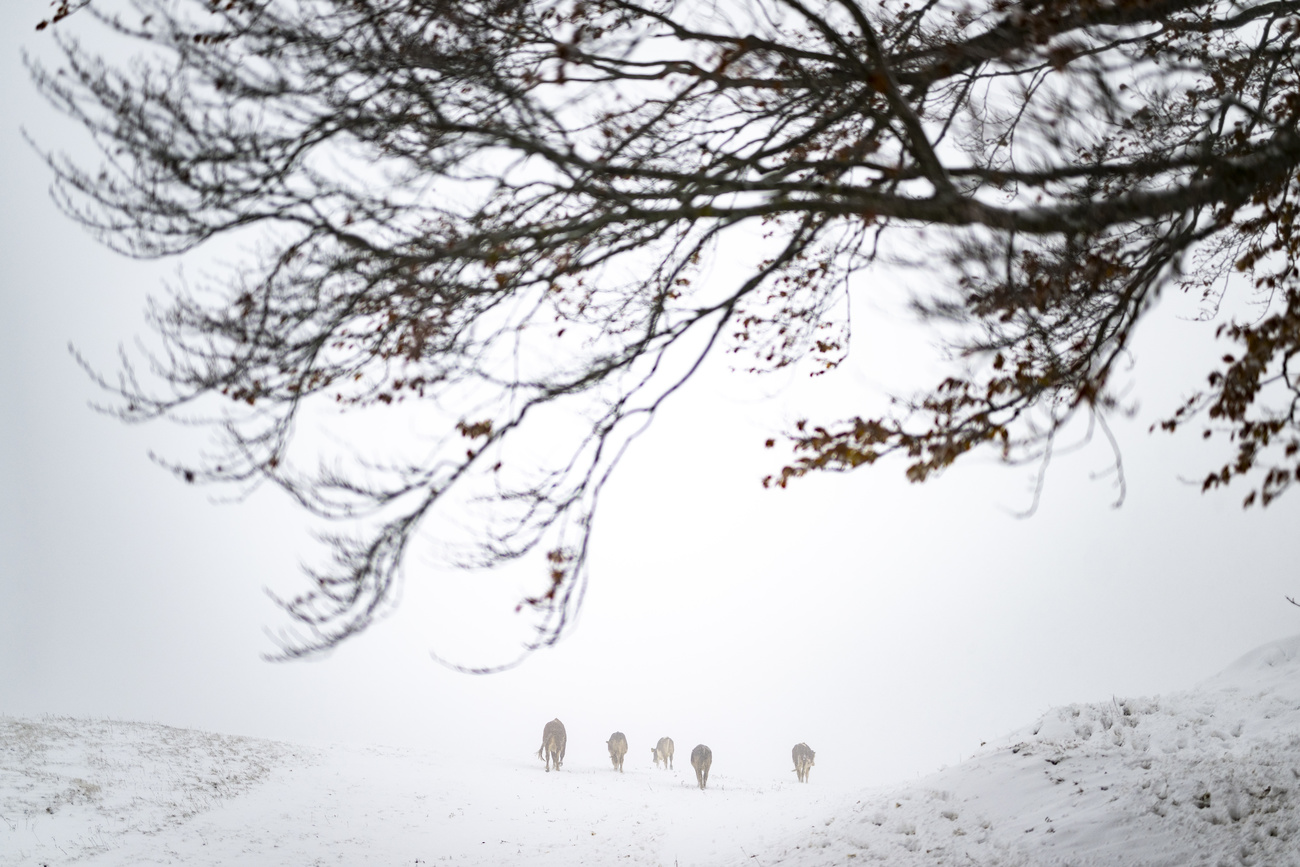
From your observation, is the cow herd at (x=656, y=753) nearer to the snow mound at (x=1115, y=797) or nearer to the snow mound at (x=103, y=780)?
the snow mound at (x=103, y=780)

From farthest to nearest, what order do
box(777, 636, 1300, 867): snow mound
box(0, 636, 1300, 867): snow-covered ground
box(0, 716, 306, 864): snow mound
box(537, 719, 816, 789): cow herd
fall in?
box(537, 719, 816, 789): cow herd, box(0, 716, 306, 864): snow mound, box(0, 636, 1300, 867): snow-covered ground, box(777, 636, 1300, 867): snow mound

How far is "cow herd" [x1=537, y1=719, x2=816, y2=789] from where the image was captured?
18.0 meters

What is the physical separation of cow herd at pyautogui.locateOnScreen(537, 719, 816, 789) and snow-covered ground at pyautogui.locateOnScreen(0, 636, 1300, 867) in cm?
195

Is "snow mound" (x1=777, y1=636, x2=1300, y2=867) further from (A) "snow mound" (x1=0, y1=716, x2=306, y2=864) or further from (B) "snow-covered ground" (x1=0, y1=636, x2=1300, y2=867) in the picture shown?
(A) "snow mound" (x1=0, y1=716, x2=306, y2=864)

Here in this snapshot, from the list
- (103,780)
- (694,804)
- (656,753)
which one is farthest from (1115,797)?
(656,753)

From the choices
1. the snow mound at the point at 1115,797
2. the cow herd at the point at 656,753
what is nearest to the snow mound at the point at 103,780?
the cow herd at the point at 656,753

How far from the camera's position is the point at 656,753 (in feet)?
79.0

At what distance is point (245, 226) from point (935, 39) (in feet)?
16.5

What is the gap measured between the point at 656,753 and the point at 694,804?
424 inches

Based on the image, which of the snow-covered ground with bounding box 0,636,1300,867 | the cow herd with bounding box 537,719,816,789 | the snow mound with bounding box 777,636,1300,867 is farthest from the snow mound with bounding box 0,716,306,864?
the snow mound with bounding box 777,636,1300,867

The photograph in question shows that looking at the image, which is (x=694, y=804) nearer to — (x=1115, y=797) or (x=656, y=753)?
(x=1115, y=797)

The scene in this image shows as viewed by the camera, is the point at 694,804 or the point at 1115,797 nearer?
the point at 1115,797

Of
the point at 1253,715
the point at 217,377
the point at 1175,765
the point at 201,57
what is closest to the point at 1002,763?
the point at 1175,765

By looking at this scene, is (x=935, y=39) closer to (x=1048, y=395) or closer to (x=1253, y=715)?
(x=1048, y=395)
